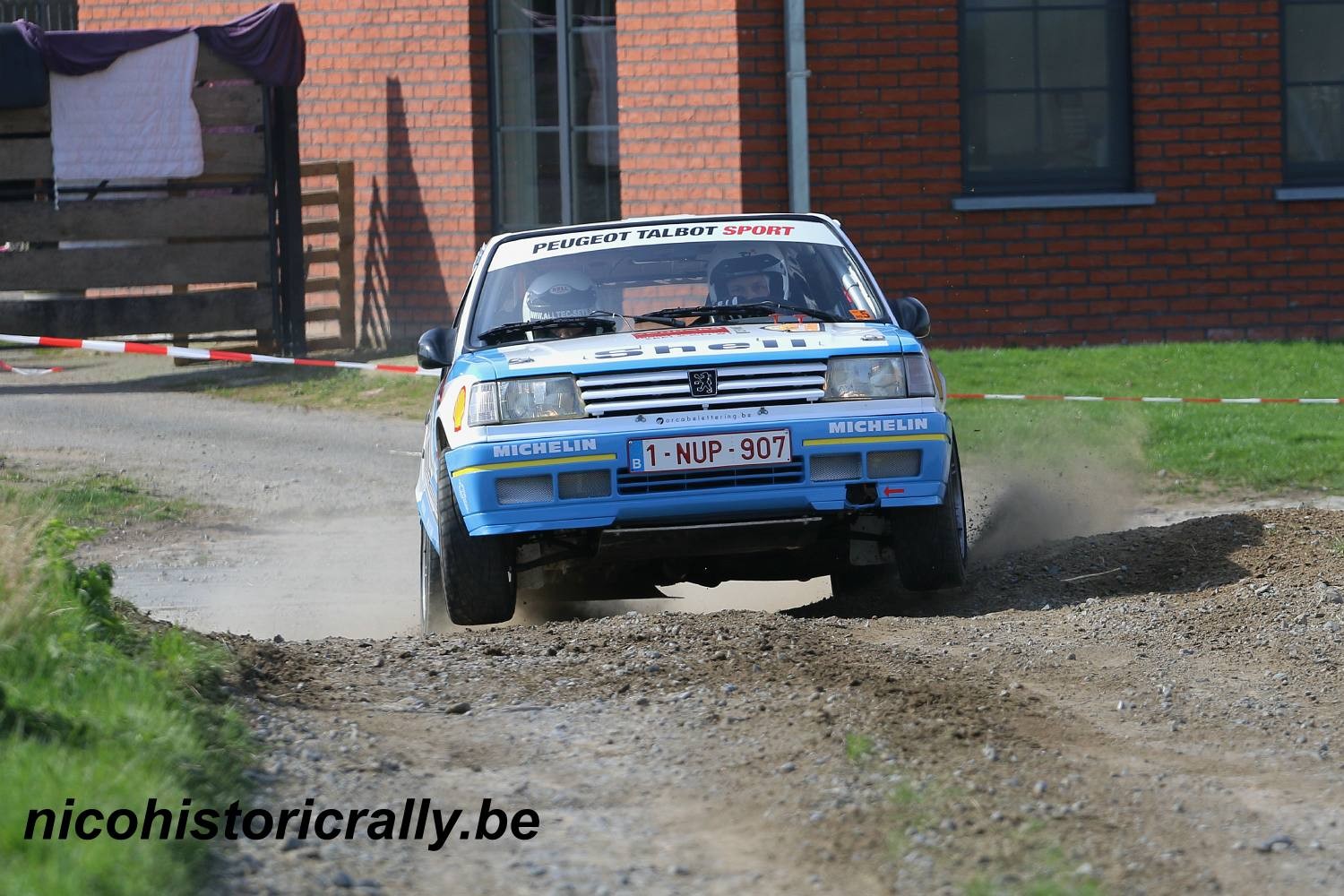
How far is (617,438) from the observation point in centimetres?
684

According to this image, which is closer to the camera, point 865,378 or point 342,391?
point 865,378

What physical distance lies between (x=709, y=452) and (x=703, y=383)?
251mm

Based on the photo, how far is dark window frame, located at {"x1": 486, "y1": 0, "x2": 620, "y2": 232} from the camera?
17031mm

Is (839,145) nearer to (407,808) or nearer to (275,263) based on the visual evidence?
(275,263)

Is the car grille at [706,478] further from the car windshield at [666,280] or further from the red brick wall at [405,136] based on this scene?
the red brick wall at [405,136]

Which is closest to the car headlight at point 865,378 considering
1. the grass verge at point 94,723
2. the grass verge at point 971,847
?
the grass verge at point 94,723

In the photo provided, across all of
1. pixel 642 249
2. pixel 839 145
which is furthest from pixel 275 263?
pixel 642 249

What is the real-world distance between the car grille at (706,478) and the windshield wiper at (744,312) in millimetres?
980

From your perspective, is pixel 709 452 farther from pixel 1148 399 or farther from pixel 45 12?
pixel 45 12

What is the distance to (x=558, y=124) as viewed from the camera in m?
17.2

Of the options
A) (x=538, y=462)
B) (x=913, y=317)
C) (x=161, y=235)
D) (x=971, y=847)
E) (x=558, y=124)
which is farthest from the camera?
(x=558, y=124)

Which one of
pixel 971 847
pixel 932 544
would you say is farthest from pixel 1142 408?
pixel 971 847

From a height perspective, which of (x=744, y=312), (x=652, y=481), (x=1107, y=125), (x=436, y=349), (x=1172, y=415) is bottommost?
(x=1172, y=415)

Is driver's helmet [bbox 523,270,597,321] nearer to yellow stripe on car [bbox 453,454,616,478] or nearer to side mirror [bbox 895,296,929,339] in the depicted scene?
yellow stripe on car [bbox 453,454,616,478]
